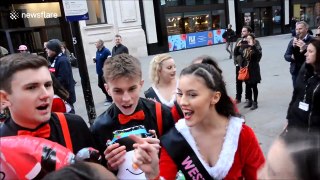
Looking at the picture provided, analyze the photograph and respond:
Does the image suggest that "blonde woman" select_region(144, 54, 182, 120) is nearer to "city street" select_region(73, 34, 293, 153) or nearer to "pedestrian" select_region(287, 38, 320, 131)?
"pedestrian" select_region(287, 38, 320, 131)

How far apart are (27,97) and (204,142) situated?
1.05 meters

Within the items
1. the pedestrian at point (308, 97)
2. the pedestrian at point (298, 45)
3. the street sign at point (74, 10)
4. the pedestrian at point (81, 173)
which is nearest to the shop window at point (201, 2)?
the pedestrian at point (298, 45)

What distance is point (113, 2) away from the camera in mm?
16828

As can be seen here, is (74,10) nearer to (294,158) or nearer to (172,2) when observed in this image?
(294,158)

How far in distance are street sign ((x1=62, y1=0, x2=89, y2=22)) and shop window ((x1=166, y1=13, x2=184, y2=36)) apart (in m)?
15.0

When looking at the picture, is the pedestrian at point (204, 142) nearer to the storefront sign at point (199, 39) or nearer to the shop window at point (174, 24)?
the shop window at point (174, 24)

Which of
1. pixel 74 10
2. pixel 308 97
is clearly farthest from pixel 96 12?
pixel 308 97

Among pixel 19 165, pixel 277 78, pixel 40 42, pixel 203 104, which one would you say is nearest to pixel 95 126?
pixel 203 104

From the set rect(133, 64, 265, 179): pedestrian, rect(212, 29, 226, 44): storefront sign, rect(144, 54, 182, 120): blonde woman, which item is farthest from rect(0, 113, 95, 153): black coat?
rect(212, 29, 226, 44): storefront sign

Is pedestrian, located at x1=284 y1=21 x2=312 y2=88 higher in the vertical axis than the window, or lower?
lower

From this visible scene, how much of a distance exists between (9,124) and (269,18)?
26.0 metres

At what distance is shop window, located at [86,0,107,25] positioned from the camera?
16.9 metres

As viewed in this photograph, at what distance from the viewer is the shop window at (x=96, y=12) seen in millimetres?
16891

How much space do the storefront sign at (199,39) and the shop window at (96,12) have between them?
601 cm
